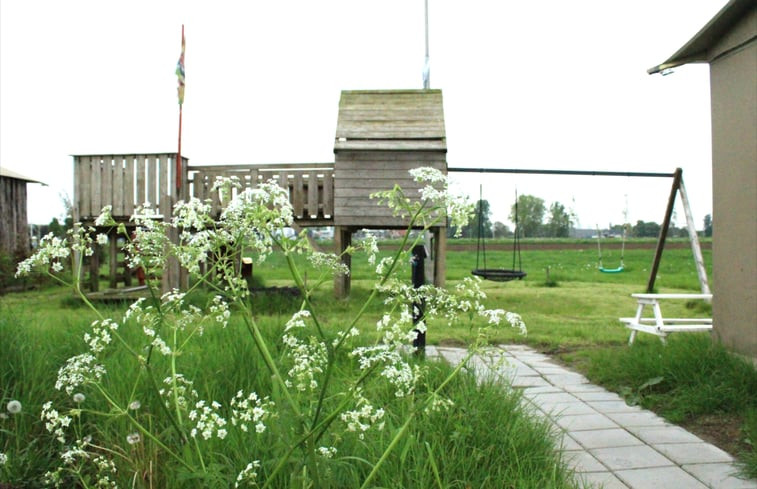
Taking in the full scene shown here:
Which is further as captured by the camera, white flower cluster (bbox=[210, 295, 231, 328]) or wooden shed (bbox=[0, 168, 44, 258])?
wooden shed (bbox=[0, 168, 44, 258])

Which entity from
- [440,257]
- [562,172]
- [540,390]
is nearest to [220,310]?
[540,390]

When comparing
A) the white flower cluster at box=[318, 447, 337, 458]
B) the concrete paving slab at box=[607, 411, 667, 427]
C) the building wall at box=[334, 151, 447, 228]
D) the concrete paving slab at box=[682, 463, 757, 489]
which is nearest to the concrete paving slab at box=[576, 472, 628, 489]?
the concrete paving slab at box=[682, 463, 757, 489]

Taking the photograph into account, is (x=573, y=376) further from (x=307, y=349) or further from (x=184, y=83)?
(x=184, y=83)

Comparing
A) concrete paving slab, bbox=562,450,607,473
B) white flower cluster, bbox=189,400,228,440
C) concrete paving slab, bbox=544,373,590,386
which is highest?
white flower cluster, bbox=189,400,228,440

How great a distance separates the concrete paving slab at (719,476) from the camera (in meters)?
3.33

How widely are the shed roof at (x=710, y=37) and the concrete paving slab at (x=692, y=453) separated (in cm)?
368

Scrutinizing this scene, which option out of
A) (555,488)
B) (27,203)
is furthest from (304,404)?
(27,203)

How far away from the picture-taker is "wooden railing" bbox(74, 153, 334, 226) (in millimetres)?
12672

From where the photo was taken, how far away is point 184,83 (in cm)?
1191

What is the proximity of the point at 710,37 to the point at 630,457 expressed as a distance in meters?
4.41

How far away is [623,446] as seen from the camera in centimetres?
396

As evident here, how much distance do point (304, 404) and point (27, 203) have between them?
20491 millimetres

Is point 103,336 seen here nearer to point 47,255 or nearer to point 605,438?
point 47,255

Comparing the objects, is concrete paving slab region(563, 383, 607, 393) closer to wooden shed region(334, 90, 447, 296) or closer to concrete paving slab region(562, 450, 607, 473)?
concrete paving slab region(562, 450, 607, 473)
